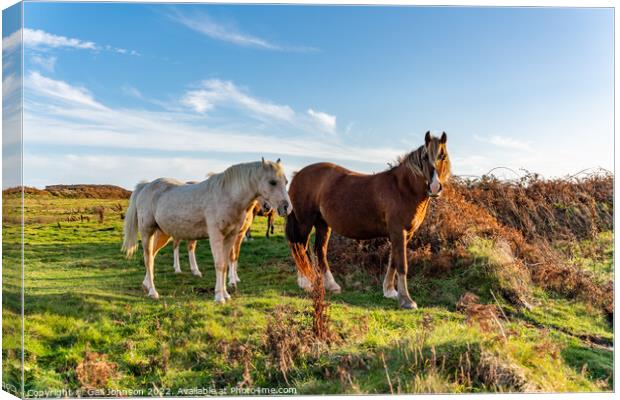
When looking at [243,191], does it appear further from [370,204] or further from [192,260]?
[192,260]

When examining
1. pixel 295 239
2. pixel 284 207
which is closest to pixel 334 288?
pixel 295 239

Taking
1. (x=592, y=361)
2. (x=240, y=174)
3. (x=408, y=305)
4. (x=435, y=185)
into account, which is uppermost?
(x=240, y=174)

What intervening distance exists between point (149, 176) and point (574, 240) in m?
7.74

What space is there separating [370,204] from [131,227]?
135 inches

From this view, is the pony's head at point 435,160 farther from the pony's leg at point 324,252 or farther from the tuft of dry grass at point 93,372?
the tuft of dry grass at point 93,372

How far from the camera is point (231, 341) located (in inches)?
260

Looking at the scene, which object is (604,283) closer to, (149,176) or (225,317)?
(225,317)

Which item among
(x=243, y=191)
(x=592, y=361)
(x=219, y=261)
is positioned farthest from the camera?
(x=219, y=261)

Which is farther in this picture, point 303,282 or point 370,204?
point 303,282

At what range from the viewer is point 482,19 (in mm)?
7133

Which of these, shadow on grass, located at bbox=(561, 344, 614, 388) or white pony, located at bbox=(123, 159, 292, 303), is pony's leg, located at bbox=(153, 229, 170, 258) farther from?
shadow on grass, located at bbox=(561, 344, 614, 388)

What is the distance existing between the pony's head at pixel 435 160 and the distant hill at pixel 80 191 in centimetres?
390

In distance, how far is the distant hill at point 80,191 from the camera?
21.0 feet

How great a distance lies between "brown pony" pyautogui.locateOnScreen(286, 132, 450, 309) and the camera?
7660 mm
